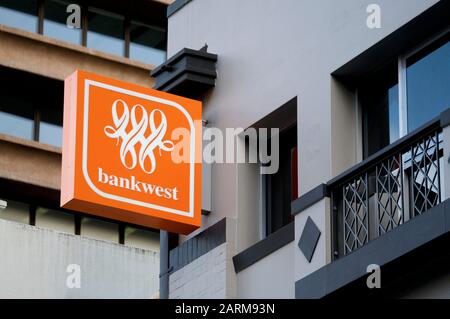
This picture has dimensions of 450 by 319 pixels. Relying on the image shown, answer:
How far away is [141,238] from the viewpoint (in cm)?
4412

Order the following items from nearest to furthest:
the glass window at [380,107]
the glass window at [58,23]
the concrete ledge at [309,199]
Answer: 1. the concrete ledge at [309,199]
2. the glass window at [380,107]
3. the glass window at [58,23]

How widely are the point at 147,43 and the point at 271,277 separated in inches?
1052

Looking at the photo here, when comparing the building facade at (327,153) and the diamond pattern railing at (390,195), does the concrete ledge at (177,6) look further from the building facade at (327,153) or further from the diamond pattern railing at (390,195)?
the diamond pattern railing at (390,195)

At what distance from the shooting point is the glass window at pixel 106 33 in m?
46.9

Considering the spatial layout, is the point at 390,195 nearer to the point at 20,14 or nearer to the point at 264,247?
the point at 264,247

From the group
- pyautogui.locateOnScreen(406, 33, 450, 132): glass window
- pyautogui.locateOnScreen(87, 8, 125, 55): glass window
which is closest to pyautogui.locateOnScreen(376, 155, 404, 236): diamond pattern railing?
pyautogui.locateOnScreen(406, 33, 450, 132): glass window

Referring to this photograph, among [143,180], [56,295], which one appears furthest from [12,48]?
[143,180]

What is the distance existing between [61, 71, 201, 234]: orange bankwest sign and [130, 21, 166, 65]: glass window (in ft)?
80.5

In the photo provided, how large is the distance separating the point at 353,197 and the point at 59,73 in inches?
1055

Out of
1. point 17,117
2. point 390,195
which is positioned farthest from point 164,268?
point 17,117

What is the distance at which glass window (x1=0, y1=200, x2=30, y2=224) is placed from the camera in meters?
43.5

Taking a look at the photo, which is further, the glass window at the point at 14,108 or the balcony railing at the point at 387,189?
the glass window at the point at 14,108

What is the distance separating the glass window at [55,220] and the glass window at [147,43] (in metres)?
5.74
